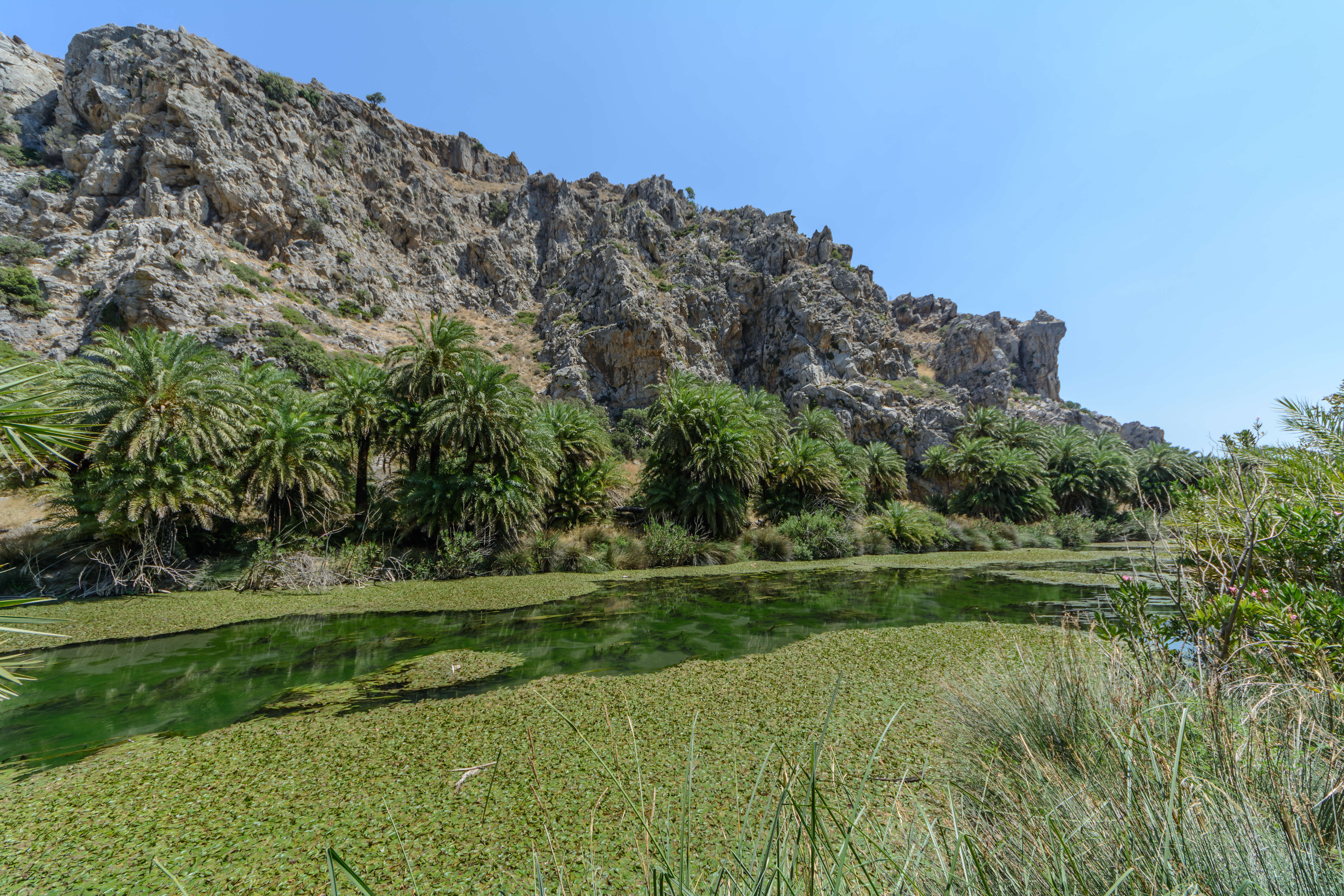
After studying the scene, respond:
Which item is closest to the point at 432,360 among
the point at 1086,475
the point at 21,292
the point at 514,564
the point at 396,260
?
the point at 514,564

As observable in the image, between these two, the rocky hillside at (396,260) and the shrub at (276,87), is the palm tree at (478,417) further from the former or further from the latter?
the shrub at (276,87)

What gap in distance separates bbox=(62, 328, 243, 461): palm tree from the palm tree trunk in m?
3.78

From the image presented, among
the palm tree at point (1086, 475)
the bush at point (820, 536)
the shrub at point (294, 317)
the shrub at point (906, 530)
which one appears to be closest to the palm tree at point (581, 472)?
the bush at point (820, 536)

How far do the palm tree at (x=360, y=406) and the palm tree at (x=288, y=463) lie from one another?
0.81 metres

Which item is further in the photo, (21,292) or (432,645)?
(21,292)

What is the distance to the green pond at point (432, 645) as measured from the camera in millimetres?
4891

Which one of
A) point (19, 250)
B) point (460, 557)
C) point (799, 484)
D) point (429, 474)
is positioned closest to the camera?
point (460, 557)

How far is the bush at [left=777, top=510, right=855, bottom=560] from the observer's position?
1867cm

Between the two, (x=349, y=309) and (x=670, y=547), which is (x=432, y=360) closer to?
(x=670, y=547)

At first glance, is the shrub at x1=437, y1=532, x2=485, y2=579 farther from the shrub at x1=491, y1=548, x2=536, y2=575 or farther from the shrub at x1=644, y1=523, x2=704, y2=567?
the shrub at x1=644, y1=523, x2=704, y2=567

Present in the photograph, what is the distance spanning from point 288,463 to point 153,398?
2.68 meters

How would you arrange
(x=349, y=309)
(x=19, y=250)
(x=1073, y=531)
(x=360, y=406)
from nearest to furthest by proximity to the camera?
(x=360, y=406) < (x=1073, y=531) < (x=19, y=250) < (x=349, y=309)

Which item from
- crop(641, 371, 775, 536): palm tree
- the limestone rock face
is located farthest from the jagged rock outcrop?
the limestone rock face

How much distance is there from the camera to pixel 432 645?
729cm
